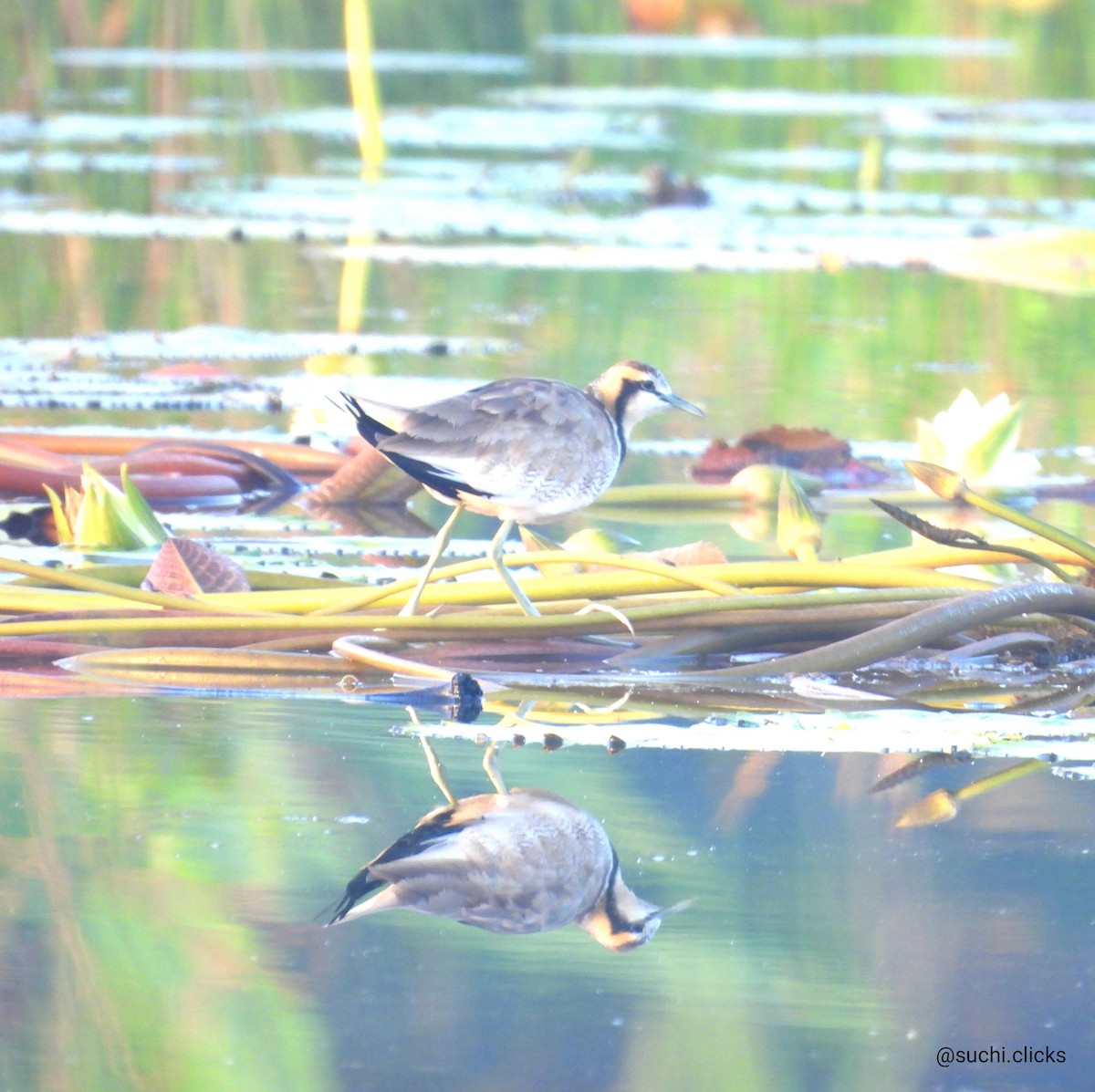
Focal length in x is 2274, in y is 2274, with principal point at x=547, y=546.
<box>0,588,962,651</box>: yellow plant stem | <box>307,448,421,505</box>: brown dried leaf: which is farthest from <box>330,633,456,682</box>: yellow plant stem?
<box>307,448,421,505</box>: brown dried leaf

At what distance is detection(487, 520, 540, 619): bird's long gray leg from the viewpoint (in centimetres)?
278

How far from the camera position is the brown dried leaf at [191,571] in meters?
2.98

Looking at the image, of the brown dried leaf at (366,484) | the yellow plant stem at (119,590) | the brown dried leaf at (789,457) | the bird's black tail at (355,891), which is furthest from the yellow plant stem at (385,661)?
the brown dried leaf at (789,457)

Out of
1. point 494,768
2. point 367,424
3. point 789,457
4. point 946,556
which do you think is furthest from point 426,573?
point 789,457

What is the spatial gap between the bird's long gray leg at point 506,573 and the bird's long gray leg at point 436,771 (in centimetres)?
38

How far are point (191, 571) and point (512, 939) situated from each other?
124 cm

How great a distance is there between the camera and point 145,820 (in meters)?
2.16

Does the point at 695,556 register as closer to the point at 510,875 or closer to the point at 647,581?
the point at 647,581

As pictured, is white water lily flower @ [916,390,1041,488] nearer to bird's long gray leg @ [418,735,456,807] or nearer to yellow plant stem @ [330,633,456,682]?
yellow plant stem @ [330,633,456,682]

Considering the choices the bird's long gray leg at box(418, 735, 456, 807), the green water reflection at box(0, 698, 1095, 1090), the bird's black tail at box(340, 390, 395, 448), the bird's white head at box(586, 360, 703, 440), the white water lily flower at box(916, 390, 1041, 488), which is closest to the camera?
the green water reflection at box(0, 698, 1095, 1090)

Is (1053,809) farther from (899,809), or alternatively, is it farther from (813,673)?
(813,673)

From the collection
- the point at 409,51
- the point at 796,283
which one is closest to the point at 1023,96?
the point at 409,51

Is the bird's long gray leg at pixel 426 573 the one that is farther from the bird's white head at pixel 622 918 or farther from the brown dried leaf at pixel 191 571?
the bird's white head at pixel 622 918

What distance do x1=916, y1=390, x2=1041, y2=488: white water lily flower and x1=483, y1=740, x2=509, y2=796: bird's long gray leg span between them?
1.26 meters
